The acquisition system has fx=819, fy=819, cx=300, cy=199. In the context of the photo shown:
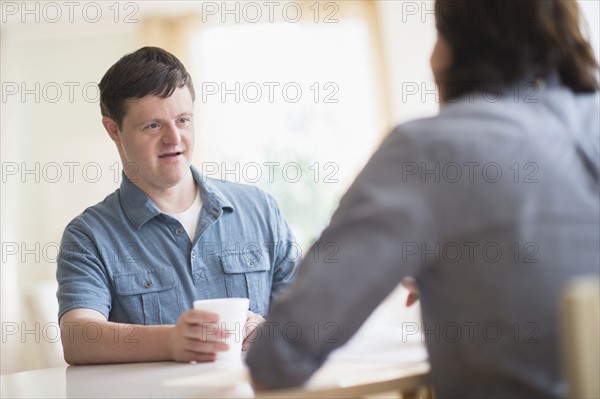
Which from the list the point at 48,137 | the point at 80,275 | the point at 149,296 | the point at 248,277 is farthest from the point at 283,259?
the point at 48,137

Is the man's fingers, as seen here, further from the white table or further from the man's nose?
the man's nose

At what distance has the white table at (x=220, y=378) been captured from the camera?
3.81 feet

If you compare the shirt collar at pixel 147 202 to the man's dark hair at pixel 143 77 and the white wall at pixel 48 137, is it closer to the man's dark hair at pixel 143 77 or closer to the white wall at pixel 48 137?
the man's dark hair at pixel 143 77

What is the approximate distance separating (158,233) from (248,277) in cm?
24

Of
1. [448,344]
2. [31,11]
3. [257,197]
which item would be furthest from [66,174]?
[448,344]

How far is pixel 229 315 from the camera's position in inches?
56.7

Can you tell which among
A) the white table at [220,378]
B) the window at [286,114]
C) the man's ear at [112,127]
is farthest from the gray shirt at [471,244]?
the window at [286,114]

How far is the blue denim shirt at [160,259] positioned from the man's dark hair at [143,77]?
21cm

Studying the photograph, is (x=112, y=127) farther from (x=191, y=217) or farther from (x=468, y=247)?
(x=468, y=247)

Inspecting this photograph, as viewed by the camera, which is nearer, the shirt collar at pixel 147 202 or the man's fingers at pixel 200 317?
the man's fingers at pixel 200 317

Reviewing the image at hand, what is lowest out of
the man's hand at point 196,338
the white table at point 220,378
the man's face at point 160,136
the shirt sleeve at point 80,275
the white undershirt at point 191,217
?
the white table at point 220,378

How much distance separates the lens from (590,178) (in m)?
0.93

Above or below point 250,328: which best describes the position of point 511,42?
above

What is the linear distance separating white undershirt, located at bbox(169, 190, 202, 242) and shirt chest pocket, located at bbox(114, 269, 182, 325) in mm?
A: 114
